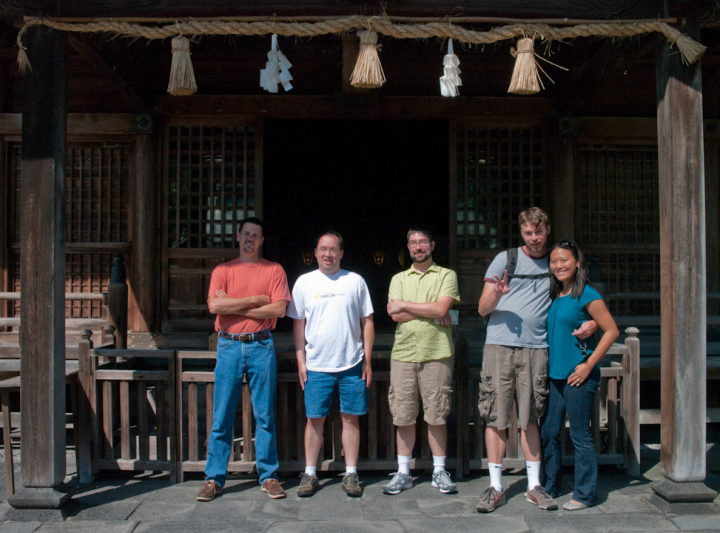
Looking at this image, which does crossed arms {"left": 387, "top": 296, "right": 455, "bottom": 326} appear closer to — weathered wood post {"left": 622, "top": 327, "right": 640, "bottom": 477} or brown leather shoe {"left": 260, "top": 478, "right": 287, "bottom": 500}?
brown leather shoe {"left": 260, "top": 478, "right": 287, "bottom": 500}

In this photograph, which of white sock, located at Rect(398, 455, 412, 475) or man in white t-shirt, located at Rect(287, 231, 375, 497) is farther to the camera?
white sock, located at Rect(398, 455, 412, 475)

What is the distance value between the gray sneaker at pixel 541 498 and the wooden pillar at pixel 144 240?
4.17 m

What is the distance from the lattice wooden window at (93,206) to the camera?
6301mm

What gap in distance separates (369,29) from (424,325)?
1.97 metres

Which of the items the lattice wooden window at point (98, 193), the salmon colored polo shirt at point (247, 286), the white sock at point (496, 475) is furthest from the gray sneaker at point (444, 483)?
→ the lattice wooden window at point (98, 193)

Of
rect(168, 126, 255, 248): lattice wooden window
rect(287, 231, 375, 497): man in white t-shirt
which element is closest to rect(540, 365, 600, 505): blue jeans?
rect(287, 231, 375, 497): man in white t-shirt

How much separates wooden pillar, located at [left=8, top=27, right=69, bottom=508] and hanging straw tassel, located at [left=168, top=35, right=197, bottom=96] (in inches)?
33.8

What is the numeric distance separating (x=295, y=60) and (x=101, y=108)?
6.96 ft

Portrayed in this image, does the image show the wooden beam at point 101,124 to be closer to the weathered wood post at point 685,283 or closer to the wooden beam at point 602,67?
the wooden beam at point 602,67

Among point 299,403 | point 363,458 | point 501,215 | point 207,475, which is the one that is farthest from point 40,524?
point 501,215

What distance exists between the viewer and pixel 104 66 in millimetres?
4816

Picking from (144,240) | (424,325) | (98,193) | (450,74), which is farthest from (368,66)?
(98,193)

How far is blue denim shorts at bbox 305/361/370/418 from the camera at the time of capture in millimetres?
3949

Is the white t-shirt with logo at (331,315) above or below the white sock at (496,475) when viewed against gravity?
above
